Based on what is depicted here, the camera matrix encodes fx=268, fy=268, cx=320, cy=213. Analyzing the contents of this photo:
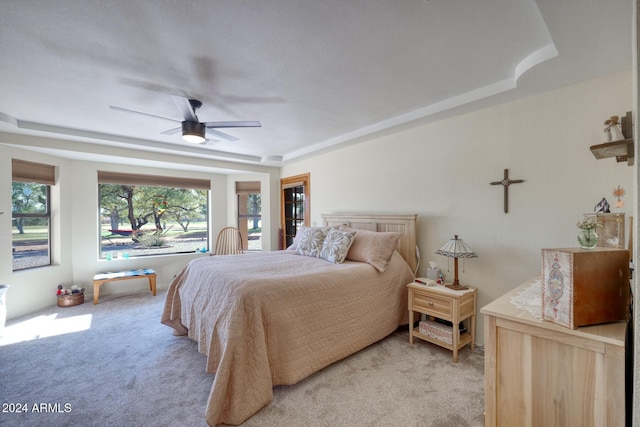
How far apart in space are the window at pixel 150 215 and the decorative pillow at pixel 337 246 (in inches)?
137

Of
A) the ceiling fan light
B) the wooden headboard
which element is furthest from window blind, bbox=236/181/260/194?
the ceiling fan light

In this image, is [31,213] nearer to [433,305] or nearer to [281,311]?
[281,311]

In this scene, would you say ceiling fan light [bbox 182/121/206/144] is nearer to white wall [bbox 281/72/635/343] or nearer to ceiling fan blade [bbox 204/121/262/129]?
ceiling fan blade [bbox 204/121/262/129]

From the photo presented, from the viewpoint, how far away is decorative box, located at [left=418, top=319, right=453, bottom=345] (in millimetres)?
2393

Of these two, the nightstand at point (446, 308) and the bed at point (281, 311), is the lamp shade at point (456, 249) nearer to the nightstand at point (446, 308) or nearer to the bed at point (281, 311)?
the nightstand at point (446, 308)

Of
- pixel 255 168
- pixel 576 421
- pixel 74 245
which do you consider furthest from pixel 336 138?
pixel 74 245

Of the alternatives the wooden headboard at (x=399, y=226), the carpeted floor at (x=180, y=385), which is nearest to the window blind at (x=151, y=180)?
the carpeted floor at (x=180, y=385)

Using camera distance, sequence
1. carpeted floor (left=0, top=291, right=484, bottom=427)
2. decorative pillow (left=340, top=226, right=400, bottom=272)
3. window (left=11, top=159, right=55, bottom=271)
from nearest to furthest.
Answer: carpeted floor (left=0, top=291, right=484, bottom=427) → decorative pillow (left=340, top=226, right=400, bottom=272) → window (left=11, top=159, right=55, bottom=271)

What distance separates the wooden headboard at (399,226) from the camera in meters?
3.04

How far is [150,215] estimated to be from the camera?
515cm

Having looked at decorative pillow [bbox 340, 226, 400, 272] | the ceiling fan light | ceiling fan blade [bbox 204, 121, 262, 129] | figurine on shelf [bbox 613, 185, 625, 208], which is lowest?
decorative pillow [bbox 340, 226, 400, 272]

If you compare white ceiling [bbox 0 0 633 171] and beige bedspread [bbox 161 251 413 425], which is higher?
white ceiling [bbox 0 0 633 171]

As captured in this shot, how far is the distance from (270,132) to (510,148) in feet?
8.81

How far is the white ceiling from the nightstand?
1723 millimetres
